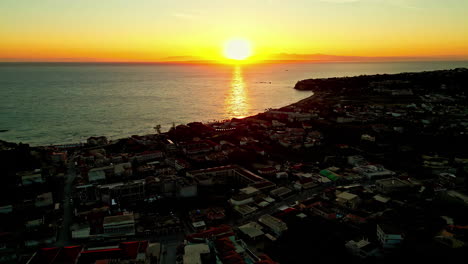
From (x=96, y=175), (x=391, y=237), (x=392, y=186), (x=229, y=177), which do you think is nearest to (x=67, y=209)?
(x=96, y=175)

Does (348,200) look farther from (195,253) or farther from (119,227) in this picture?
(119,227)

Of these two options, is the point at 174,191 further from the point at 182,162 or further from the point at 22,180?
the point at 22,180

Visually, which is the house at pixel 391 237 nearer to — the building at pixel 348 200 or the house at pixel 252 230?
the building at pixel 348 200

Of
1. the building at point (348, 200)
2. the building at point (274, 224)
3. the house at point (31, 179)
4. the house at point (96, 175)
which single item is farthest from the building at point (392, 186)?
the house at point (31, 179)

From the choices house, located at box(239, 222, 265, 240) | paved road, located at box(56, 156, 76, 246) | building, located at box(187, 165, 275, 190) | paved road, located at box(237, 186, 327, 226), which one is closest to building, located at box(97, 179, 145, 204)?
paved road, located at box(56, 156, 76, 246)

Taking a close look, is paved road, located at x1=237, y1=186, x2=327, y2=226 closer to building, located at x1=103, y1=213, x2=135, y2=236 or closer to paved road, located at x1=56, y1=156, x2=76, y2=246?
building, located at x1=103, y1=213, x2=135, y2=236

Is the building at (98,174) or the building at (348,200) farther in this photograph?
the building at (98,174)

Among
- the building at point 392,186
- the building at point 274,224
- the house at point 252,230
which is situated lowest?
the house at point 252,230
